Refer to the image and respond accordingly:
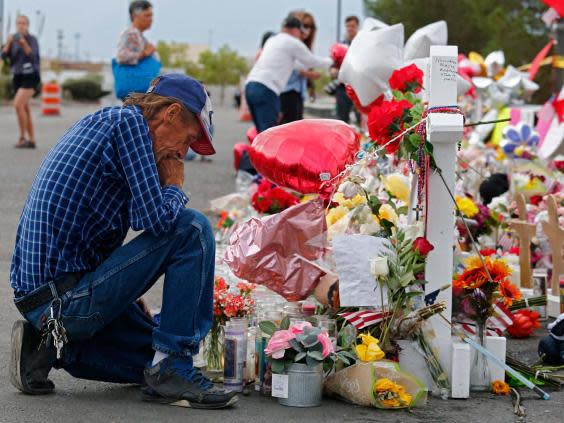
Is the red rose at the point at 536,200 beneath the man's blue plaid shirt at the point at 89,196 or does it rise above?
beneath

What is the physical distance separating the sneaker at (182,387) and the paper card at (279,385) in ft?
0.67

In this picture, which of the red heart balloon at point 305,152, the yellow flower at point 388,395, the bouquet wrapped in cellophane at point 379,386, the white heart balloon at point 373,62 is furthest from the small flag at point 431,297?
the white heart balloon at point 373,62

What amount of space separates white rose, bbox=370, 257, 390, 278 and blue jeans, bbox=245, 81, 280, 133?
610cm

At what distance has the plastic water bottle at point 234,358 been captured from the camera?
4.43 metres

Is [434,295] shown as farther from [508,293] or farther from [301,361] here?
[301,361]

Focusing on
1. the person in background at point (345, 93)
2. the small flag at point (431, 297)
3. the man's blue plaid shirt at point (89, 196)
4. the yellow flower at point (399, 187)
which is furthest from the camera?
the person in background at point (345, 93)

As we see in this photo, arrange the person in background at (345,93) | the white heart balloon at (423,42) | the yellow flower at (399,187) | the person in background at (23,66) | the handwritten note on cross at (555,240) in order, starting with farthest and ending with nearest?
the person in background at (23,66) < the person in background at (345,93) < the white heart balloon at (423,42) < the handwritten note on cross at (555,240) < the yellow flower at (399,187)

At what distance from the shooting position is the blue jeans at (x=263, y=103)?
415 inches

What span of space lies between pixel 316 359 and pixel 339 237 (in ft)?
2.17

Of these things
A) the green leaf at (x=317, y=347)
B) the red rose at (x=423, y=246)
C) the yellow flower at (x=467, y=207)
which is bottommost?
the green leaf at (x=317, y=347)

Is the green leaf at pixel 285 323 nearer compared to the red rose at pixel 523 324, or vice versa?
the green leaf at pixel 285 323

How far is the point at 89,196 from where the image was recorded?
405cm

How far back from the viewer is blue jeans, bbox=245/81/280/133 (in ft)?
34.6

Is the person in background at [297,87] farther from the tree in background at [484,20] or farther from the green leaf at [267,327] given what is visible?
the tree in background at [484,20]
